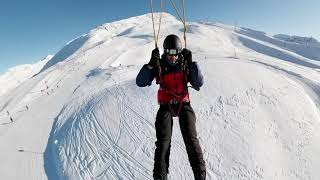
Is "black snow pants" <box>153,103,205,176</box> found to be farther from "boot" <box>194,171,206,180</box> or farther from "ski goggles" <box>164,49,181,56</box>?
"ski goggles" <box>164,49,181,56</box>

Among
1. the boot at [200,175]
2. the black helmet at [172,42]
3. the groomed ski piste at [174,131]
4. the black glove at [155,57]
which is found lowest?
the groomed ski piste at [174,131]

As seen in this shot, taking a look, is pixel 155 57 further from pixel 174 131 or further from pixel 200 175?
pixel 174 131

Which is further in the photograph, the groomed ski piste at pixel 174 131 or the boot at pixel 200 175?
the groomed ski piste at pixel 174 131

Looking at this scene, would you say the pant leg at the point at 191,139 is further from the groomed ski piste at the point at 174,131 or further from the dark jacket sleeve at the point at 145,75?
the groomed ski piste at the point at 174,131

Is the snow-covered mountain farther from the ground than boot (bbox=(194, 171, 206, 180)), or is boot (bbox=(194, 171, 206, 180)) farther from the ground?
boot (bbox=(194, 171, 206, 180))

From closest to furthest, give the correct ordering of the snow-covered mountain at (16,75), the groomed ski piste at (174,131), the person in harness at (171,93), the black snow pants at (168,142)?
the black snow pants at (168,142) → the person in harness at (171,93) → the groomed ski piste at (174,131) → the snow-covered mountain at (16,75)

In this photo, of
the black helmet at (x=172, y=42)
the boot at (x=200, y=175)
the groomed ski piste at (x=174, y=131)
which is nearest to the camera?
the boot at (x=200, y=175)

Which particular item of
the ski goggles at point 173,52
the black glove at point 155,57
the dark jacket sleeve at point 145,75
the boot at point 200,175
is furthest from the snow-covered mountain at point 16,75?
the boot at point 200,175

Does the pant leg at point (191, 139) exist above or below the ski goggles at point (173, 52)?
below

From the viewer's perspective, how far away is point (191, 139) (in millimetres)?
5238

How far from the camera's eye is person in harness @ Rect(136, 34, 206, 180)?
523cm

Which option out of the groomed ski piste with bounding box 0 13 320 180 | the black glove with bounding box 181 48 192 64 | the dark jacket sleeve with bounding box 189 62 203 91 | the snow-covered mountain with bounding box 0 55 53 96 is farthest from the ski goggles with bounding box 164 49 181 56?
the snow-covered mountain with bounding box 0 55 53 96

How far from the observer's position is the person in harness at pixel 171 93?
5.23 meters

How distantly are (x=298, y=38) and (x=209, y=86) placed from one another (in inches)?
3512
